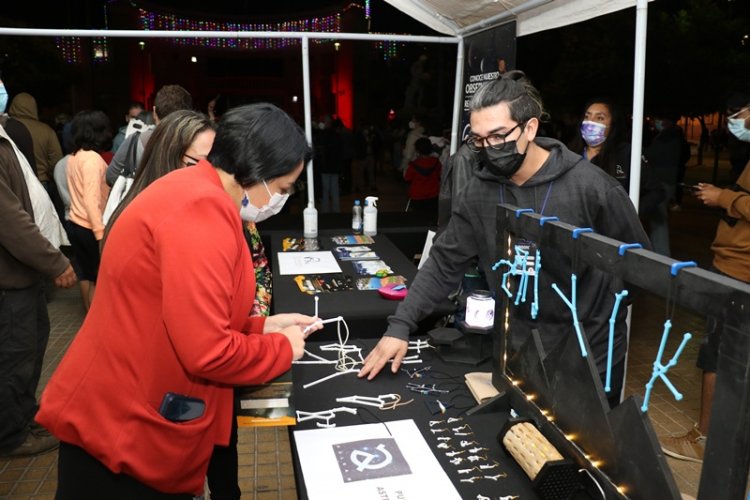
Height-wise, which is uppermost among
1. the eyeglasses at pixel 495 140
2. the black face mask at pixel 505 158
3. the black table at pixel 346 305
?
the eyeglasses at pixel 495 140

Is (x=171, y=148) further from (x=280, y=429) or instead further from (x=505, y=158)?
(x=280, y=429)

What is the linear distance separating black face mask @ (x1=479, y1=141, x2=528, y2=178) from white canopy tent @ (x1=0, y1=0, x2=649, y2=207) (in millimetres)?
869

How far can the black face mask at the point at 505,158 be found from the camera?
176cm

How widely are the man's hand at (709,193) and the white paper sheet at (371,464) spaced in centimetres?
218

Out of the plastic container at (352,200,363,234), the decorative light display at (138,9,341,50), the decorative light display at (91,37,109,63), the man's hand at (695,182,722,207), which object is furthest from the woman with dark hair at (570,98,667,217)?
the decorative light display at (91,37,109,63)

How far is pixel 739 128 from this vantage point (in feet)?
9.36

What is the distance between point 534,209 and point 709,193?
1655mm

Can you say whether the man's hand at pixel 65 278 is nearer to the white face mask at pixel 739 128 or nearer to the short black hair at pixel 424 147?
the white face mask at pixel 739 128

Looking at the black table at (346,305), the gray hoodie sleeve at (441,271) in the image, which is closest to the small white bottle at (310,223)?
the black table at (346,305)

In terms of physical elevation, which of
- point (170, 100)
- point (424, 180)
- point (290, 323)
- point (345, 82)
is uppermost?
point (345, 82)

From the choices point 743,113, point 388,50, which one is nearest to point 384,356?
point 743,113

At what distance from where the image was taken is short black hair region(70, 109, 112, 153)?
3.79 meters

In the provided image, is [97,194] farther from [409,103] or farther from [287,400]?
[409,103]

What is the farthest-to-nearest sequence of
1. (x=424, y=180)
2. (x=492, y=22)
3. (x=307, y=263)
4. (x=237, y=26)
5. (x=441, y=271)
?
(x=237, y=26), (x=424, y=180), (x=492, y=22), (x=307, y=263), (x=441, y=271)
